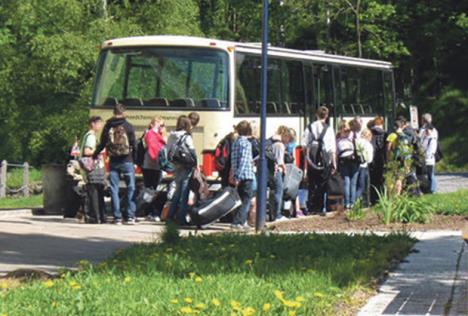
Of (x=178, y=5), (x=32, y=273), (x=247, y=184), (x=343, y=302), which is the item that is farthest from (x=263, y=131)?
(x=178, y=5)

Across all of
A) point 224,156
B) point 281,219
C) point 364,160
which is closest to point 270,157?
point 224,156

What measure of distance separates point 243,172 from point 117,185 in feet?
7.38

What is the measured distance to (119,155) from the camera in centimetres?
1994

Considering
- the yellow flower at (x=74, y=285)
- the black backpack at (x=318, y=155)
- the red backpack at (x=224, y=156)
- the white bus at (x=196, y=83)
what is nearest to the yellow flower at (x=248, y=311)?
Answer: the yellow flower at (x=74, y=285)

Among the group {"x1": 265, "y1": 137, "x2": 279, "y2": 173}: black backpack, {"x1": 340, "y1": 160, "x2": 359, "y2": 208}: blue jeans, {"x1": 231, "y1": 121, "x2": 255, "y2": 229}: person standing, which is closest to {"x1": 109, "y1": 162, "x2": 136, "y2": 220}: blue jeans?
{"x1": 231, "y1": 121, "x2": 255, "y2": 229}: person standing

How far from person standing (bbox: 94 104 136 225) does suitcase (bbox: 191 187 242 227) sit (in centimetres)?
161

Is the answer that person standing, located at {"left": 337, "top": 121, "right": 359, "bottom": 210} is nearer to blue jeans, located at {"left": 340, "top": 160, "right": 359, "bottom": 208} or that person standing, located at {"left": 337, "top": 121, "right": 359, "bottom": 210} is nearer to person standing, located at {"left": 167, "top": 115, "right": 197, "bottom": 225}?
blue jeans, located at {"left": 340, "top": 160, "right": 359, "bottom": 208}

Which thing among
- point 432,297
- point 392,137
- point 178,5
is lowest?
point 432,297

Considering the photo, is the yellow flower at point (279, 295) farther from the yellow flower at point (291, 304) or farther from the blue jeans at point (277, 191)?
the blue jeans at point (277, 191)

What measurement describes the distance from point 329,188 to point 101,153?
4.59 metres

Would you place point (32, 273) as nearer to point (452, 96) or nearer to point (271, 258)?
point (271, 258)

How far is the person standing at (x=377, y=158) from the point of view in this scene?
24.9 metres

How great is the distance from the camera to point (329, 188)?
22.7 metres

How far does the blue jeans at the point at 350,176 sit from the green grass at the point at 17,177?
2459cm
